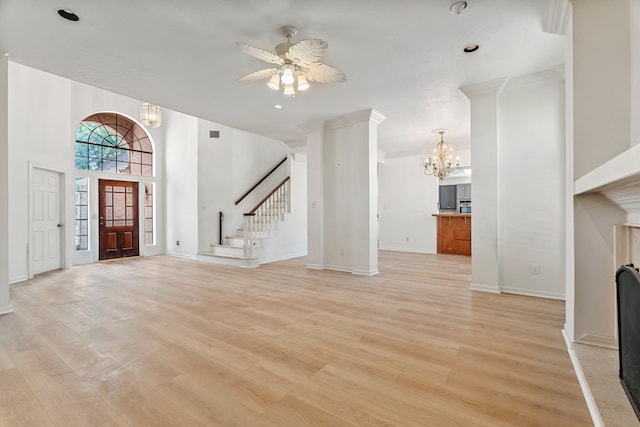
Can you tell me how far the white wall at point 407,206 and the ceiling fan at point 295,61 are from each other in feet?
18.2

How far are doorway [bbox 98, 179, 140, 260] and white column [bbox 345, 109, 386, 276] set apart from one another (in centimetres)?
580

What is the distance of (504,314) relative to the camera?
2.93m

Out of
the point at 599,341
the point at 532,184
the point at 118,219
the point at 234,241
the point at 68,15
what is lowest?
the point at 599,341

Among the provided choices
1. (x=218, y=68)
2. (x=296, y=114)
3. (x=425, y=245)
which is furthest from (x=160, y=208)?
(x=425, y=245)

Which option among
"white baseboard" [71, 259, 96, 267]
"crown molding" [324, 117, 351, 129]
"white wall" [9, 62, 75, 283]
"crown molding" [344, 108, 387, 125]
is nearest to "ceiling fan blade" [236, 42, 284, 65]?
"crown molding" [344, 108, 387, 125]

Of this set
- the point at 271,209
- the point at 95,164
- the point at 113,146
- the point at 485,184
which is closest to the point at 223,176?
the point at 271,209

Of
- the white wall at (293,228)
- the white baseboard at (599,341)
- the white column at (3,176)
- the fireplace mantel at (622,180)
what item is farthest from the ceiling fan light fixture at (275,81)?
the white wall at (293,228)

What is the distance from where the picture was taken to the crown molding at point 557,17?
2.17 metres

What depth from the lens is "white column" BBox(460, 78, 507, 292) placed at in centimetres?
370

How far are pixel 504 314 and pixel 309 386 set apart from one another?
7.70 feet

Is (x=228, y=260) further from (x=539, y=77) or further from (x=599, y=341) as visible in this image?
(x=539, y=77)

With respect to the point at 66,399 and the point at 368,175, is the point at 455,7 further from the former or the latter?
the point at 66,399

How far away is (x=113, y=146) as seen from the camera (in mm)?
6812

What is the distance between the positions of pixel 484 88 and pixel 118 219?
8.09m
